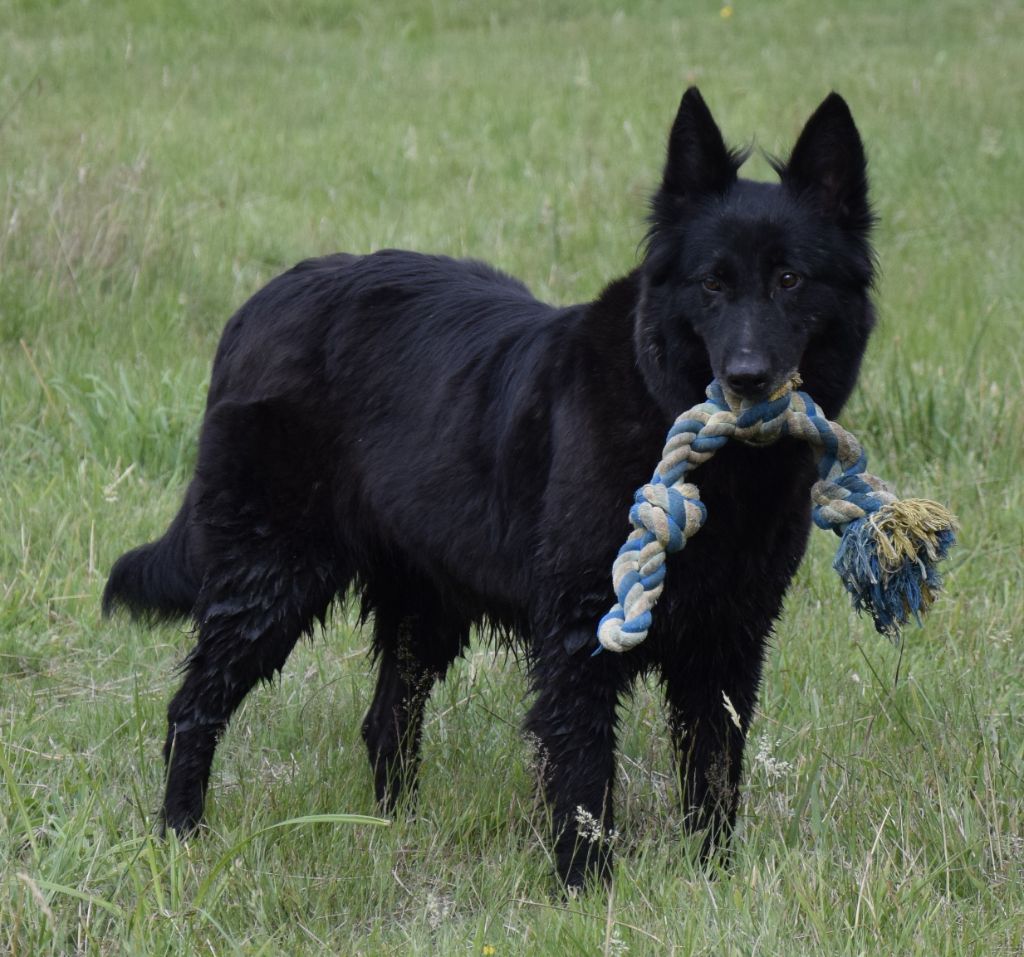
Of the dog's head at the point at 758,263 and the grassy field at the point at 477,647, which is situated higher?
the dog's head at the point at 758,263

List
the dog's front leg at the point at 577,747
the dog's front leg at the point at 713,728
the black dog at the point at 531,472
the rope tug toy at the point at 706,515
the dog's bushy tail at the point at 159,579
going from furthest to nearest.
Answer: the dog's bushy tail at the point at 159,579
the dog's front leg at the point at 713,728
the dog's front leg at the point at 577,747
the black dog at the point at 531,472
the rope tug toy at the point at 706,515

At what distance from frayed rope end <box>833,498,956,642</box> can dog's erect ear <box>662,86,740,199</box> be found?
82cm

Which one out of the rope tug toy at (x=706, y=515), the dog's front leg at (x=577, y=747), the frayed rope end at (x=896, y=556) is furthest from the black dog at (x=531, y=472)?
the frayed rope end at (x=896, y=556)

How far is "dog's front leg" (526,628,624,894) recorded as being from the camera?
3.22 meters

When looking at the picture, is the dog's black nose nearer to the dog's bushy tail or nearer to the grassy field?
the grassy field

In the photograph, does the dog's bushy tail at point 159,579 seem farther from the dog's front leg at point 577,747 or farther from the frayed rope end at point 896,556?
the frayed rope end at point 896,556

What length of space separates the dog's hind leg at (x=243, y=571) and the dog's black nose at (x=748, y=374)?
1.28 meters

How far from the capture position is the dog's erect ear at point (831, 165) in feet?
10.3

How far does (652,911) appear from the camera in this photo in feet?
9.41

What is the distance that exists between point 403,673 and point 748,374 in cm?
161

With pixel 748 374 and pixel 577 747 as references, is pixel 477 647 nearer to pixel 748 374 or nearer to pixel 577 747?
pixel 577 747

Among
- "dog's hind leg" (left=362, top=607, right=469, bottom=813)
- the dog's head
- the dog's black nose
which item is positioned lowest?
"dog's hind leg" (left=362, top=607, right=469, bottom=813)

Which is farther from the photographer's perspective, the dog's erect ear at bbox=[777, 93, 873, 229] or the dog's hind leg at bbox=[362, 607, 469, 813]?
the dog's hind leg at bbox=[362, 607, 469, 813]

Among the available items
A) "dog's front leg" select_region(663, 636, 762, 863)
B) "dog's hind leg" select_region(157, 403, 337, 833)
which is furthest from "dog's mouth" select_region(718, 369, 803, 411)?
"dog's hind leg" select_region(157, 403, 337, 833)
